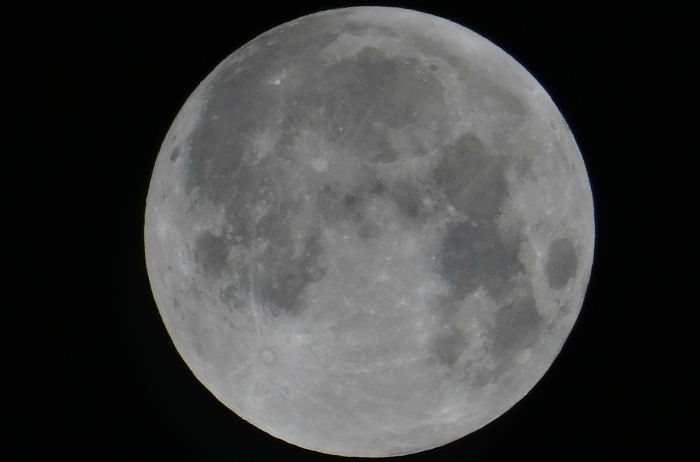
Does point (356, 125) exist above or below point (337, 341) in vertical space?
above

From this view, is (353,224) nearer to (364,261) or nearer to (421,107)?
(364,261)

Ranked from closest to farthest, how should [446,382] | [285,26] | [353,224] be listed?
[353,224] → [446,382] → [285,26]

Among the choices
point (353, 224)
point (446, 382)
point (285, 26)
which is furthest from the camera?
point (285, 26)

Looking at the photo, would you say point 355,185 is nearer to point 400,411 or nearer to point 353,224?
point 353,224

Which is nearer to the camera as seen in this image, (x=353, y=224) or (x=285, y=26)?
(x=353, y=224)

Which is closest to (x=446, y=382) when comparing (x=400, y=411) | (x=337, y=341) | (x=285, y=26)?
(x=400, y=411)

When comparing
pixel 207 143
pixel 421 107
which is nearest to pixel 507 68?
pixel 421 107

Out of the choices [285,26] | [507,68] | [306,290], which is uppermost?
[285,26]
